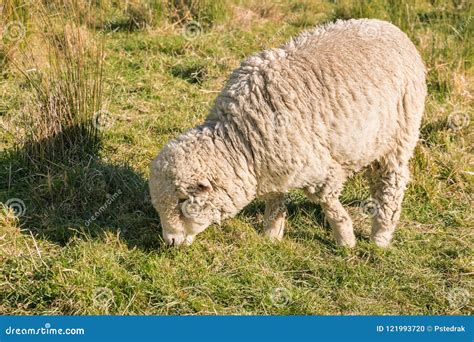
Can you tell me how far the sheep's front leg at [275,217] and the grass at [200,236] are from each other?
112 mm

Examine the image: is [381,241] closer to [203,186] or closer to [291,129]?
[291,129]

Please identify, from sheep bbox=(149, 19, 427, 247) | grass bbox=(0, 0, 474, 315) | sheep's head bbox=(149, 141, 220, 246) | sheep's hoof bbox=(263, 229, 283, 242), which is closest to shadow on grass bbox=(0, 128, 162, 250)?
grass bbox=(0, 0, 474, 315)

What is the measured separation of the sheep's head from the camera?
4.20 metres

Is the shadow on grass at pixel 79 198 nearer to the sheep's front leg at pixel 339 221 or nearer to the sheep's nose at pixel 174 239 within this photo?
the sheep's nose at pixel 174 239

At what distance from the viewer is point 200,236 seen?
491cm

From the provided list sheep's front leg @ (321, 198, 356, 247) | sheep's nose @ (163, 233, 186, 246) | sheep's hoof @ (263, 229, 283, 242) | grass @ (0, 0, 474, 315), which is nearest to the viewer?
grass @ (0, 0, 474, 315)

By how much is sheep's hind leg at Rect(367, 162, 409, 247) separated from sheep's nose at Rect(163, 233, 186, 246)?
1499 millimetres

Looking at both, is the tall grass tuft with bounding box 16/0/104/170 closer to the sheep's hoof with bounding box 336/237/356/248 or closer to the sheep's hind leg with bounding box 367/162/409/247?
the sheep's hoof with bounding box 336/237/356/248

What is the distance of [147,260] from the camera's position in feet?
15.0

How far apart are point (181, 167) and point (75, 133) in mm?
1617

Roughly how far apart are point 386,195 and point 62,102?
2.65 metres

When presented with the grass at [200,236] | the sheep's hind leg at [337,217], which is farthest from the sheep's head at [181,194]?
the sheep's hind leg at [337,217]

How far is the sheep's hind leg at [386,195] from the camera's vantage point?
15.8ft

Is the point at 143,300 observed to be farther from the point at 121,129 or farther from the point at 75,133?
the point at 121,129
